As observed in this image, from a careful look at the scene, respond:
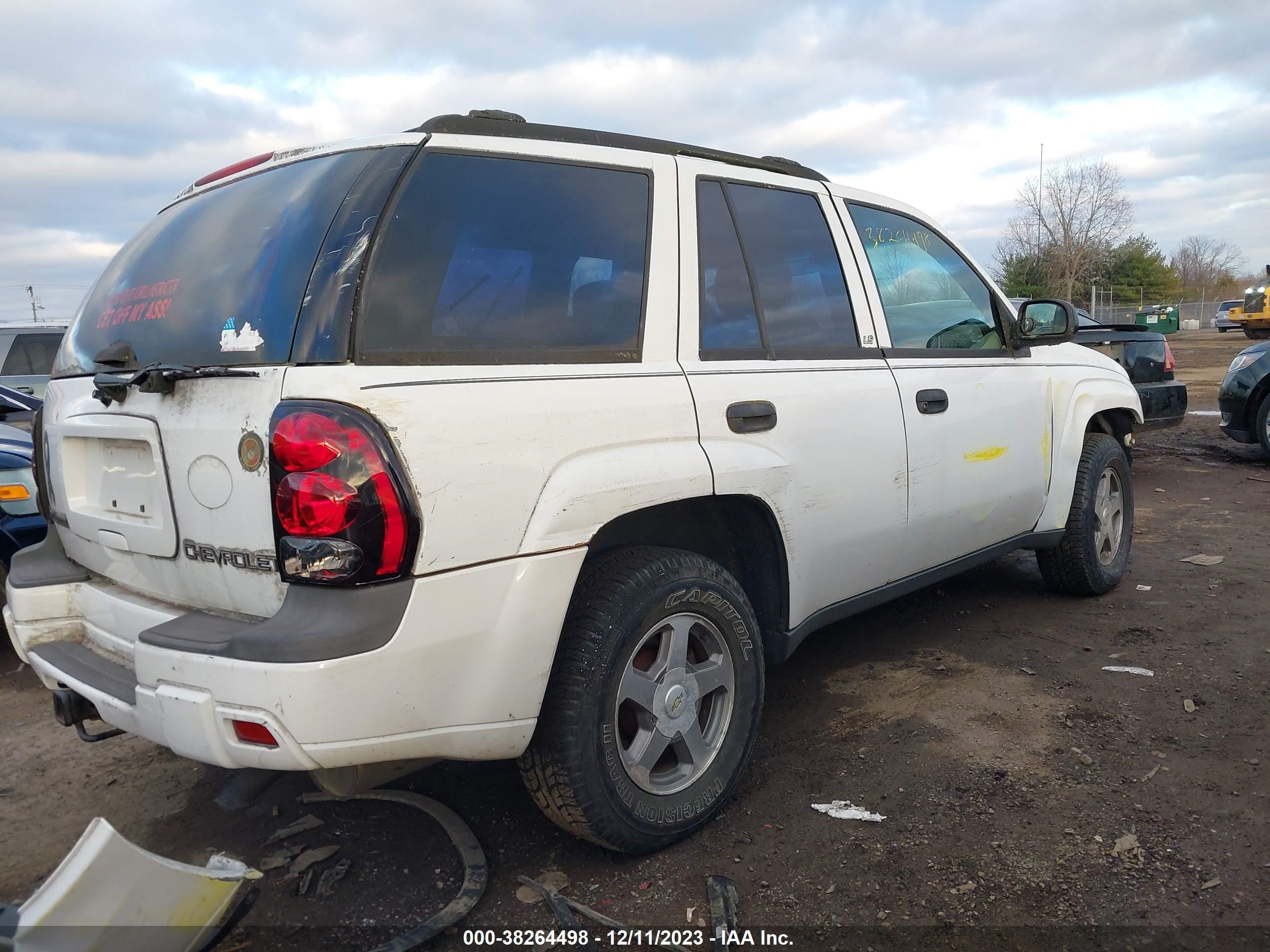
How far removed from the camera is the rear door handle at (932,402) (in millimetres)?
3357

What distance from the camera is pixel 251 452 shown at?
2.02m

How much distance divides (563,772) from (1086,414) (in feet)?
10.7

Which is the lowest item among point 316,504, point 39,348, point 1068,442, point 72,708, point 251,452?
point 72,708

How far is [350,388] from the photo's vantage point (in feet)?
6.43

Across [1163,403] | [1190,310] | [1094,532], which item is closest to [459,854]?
[1094,532]

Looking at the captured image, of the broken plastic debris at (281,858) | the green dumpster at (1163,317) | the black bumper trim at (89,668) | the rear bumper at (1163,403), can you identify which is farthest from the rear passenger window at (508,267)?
the green dumpster at (1163,317)

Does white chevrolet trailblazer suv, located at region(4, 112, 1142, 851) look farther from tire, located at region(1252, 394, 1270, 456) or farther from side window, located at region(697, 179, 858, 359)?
tire, located at region(1252, 394, 1270, 456)

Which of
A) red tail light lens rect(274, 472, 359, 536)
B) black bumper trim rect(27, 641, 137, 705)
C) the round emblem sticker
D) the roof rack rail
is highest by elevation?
the roof rack rail

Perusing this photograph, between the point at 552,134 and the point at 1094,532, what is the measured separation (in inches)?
131

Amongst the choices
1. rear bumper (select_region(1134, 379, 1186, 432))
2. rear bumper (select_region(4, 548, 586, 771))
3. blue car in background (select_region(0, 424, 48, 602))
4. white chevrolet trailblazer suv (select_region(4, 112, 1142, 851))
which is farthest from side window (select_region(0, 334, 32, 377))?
Answer: rear bumper (select_region(1134, 379, 1186, 432))

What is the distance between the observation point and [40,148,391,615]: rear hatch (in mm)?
2074

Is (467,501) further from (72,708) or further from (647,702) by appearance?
(72,708)

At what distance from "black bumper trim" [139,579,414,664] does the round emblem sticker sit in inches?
10.8

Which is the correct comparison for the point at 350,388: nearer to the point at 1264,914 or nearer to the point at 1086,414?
the point at 1264,914
